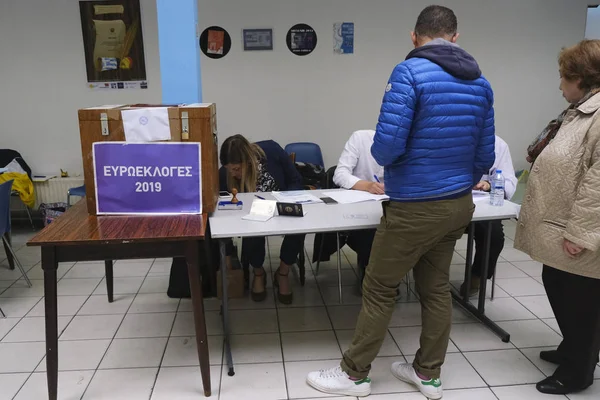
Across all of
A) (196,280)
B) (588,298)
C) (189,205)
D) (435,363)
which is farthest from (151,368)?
(588,298)

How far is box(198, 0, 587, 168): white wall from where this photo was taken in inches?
179

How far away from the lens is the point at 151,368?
2305 millimetres

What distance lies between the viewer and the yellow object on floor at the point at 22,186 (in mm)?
4270

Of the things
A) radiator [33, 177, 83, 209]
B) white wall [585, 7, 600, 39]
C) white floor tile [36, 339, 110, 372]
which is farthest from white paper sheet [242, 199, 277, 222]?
white wall [585, 7, 600, 39]

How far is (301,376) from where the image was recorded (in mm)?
2234

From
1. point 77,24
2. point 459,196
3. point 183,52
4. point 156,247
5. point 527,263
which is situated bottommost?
point 527,263

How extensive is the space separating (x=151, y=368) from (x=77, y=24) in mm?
3535

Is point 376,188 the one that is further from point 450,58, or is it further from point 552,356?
point 552,356

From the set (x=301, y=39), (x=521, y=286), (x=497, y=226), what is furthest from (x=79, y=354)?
(x=301, y=39)

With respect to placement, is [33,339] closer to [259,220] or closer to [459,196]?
[259,220]

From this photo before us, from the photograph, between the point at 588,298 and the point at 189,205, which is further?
the point at 189,205

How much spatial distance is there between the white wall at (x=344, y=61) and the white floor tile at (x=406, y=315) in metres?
2.24

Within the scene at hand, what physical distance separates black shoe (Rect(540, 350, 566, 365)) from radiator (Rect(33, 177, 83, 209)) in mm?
4112

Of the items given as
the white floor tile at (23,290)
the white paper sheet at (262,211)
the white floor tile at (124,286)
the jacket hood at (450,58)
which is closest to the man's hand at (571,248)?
the jacket hood at (450,58)
